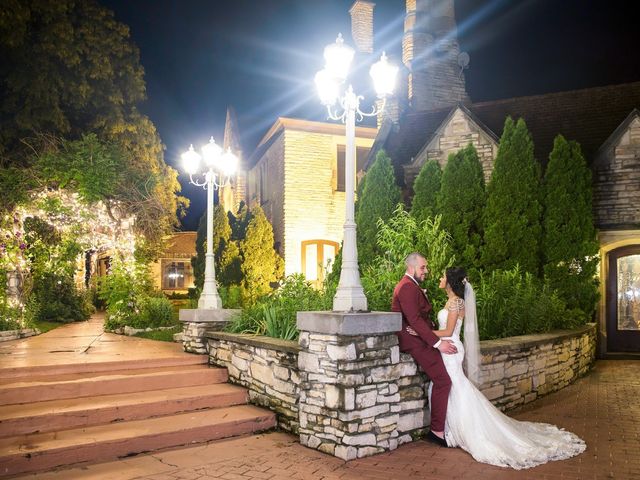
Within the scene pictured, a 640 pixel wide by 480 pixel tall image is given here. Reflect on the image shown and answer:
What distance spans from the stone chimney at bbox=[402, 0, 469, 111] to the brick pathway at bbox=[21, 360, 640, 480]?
15560 mm

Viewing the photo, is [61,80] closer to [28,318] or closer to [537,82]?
[28,318]

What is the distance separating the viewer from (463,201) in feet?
43.1

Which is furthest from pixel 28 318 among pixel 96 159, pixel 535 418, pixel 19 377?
pixel 535 418

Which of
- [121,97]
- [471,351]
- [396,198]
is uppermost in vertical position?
[121,97]

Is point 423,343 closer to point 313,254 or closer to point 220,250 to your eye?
point 313,254

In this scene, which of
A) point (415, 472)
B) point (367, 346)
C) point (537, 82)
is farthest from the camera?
point (537, 82)

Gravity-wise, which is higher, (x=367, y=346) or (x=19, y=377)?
(x=367, y=346)

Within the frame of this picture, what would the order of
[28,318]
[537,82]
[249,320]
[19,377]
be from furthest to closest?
[537,82] < [28,318] < [249,320] < [19,377]

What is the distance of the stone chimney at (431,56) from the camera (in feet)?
67.2

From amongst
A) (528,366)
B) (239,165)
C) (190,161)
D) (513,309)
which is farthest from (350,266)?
(239,165)

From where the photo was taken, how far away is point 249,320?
880 cm

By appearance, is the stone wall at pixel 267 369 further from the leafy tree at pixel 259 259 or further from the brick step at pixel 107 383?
the leafy tree at pixel 259 259

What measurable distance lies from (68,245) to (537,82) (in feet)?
73.6

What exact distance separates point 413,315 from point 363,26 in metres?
16.5
